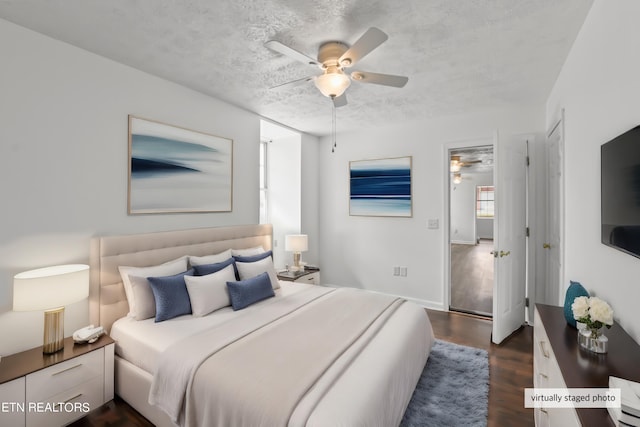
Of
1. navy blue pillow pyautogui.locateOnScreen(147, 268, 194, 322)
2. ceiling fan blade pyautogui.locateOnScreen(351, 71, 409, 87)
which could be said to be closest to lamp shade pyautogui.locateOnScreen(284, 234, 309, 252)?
navy blue pillow pyautogui.locateOnScreen(147, 268, 194, 322)

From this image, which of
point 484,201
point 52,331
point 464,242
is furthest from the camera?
point 484,201

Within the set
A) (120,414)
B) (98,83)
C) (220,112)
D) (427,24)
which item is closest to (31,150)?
(98,83)

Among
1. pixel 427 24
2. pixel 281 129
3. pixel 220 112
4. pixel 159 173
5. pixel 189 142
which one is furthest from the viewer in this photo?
pixel 281 129

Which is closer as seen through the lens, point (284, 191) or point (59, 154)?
point (59, 154)

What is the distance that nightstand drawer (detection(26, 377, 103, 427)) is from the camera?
177 centimetres

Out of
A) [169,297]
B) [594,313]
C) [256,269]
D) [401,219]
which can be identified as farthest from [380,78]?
[401,219]

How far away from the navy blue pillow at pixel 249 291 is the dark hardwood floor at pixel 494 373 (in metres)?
0.97

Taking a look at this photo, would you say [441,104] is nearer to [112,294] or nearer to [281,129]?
[281,129]

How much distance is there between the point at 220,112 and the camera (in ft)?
11.0

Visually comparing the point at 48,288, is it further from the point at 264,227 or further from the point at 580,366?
the point at 580,366

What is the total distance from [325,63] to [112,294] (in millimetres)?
2463

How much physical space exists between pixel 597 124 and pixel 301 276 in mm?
3211

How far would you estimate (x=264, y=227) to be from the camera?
384 centimetres

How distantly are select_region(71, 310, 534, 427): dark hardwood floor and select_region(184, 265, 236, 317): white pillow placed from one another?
0.79 meters
